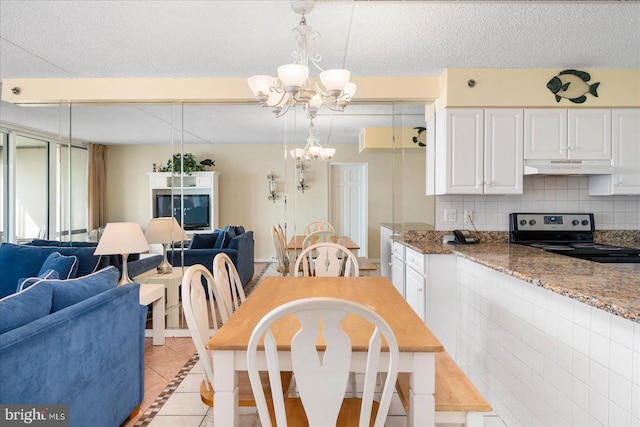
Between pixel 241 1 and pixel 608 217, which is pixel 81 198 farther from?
pixel 608 217

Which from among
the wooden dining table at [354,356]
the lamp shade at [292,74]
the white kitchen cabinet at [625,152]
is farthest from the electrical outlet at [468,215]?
the lamp shade at [292,74]

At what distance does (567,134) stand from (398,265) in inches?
72.2

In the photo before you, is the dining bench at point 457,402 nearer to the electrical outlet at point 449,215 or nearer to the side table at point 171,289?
the electrical outlet at point 449,215

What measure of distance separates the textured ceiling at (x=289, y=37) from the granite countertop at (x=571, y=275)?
4.33 ft

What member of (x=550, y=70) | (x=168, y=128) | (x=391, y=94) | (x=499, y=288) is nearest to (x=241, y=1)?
(x=391, y=94)

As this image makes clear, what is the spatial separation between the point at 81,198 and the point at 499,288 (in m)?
3.87

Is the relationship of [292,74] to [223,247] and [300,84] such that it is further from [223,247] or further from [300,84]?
[223,247]

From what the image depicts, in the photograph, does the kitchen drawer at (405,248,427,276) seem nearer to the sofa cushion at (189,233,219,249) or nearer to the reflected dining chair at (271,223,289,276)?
the reflected dining chair at (271,223,289,276)

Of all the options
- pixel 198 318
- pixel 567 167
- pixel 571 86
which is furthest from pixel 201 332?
pixel 571 86

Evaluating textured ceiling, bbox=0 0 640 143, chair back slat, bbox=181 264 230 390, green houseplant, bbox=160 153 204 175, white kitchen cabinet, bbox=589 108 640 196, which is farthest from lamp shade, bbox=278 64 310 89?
white kitchen cabinet, bbox=589 108 640 196

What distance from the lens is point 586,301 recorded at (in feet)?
4.28

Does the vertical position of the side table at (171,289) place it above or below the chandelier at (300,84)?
below

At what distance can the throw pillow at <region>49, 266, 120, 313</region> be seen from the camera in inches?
66.6

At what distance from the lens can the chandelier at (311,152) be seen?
3628 millimetres
